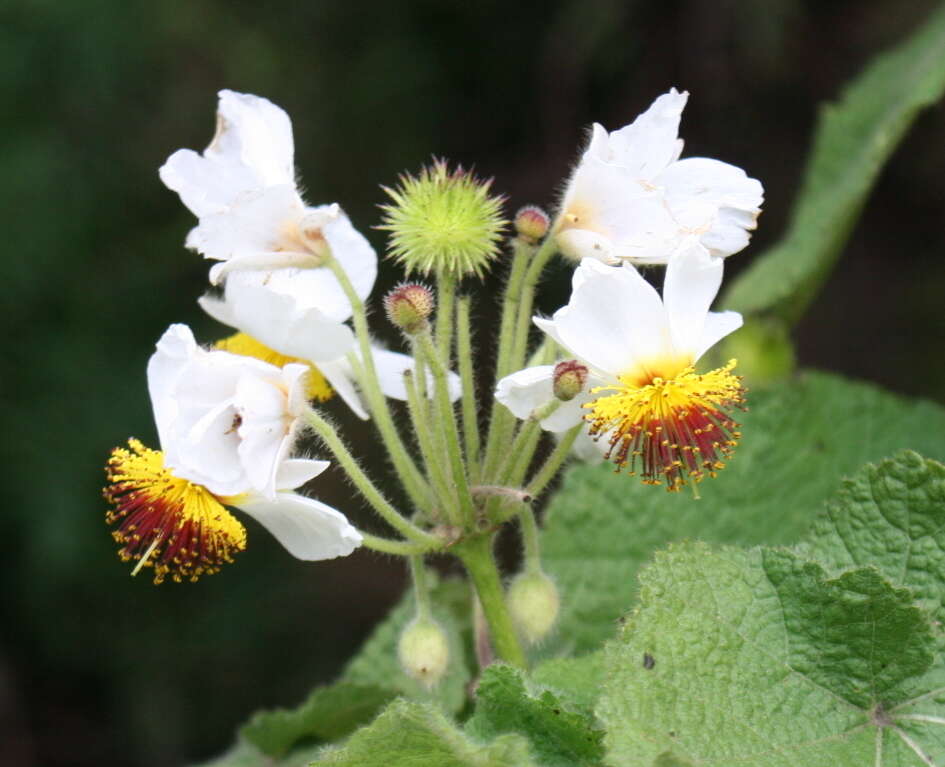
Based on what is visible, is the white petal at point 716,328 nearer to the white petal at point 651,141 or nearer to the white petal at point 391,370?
the white petal at point 651,141

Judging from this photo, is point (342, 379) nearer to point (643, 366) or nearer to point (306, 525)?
point (306, 525)

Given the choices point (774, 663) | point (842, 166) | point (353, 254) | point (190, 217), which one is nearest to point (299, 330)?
point (353, 254)

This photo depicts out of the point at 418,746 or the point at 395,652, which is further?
the point at 395,652

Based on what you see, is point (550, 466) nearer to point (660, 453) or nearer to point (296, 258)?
point (660, 453)

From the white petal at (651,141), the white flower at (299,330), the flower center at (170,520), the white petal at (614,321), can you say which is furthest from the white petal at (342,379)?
the white petal at (651,141)

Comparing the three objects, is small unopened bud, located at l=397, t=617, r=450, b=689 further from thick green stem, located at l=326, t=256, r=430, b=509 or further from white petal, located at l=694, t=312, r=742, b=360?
white petal, located at l=694, t=312, r=742, b=360
